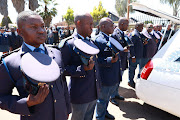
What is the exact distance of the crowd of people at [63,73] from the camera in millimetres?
1135

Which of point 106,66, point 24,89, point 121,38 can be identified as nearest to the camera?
point 24,89

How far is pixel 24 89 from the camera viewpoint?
1.19 meters

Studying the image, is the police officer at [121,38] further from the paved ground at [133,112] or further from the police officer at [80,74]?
the police officer at [80,74]

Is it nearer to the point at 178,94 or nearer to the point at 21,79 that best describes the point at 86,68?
the point at 21,79

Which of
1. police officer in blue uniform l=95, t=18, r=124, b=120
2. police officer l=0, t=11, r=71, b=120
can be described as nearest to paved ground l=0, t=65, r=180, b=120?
police officer in blue uniform l=95, t=18, r=124, b=120

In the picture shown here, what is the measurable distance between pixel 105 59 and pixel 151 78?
0.91m

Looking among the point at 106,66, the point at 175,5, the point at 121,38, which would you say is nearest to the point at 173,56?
the point at 106,66

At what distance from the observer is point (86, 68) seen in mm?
1864

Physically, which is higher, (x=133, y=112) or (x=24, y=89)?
(x=24, y=89)

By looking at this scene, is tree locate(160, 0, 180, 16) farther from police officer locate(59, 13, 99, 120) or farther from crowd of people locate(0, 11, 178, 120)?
police officer locate(59, 13, 99, 120)

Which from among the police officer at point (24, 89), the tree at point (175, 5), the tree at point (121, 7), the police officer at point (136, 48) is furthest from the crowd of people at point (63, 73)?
the tree at point (121, 7)

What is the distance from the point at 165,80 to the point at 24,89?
2.21 meters

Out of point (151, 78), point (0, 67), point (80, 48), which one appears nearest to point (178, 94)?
point (151, 78)

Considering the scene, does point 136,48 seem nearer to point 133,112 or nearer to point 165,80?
point 133,112
